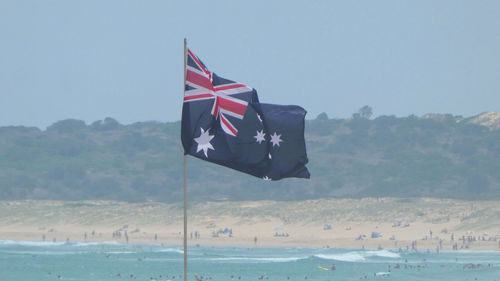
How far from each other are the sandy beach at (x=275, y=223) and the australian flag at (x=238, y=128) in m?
79.8

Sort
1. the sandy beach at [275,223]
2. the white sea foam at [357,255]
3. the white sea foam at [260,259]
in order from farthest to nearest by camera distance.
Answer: the sandy beach at [275,223]
the white sea foam at [357,255]
the white sea foam at [260,259]

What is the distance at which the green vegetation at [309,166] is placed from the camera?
14775 centimetres

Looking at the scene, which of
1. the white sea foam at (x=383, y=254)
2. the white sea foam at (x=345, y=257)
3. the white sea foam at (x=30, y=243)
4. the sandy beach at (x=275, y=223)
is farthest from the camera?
the white sea foam at (x=30, y=243)

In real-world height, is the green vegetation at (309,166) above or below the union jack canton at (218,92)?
above

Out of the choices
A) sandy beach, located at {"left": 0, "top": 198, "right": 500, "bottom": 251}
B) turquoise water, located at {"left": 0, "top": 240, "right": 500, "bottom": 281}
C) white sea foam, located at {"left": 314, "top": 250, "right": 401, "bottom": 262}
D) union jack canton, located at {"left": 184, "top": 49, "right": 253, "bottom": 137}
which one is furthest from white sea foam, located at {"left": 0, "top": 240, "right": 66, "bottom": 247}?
union jack canton, located at {"left": 184, "top": 49, "right": 253, "bottom": 137}

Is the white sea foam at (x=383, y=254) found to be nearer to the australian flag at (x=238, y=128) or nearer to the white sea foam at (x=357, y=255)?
the white sea foam at (x=357, y=255)

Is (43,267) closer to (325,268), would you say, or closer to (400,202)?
(325,268)

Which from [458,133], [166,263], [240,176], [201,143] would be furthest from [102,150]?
[201,143]

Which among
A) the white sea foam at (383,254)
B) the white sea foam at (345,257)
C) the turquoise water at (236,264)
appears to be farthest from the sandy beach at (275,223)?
the white sea foam at (345,257)

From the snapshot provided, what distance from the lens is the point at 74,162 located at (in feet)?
557

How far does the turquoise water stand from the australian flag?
5122 centimetres

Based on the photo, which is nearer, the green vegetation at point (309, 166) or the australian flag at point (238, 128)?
the australian flag at point (238, 128)

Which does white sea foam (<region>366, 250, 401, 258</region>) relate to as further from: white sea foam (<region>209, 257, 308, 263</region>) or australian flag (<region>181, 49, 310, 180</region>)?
australian flag (<region>181, 49, 310, 180</region>)

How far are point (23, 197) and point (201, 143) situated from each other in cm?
13044
